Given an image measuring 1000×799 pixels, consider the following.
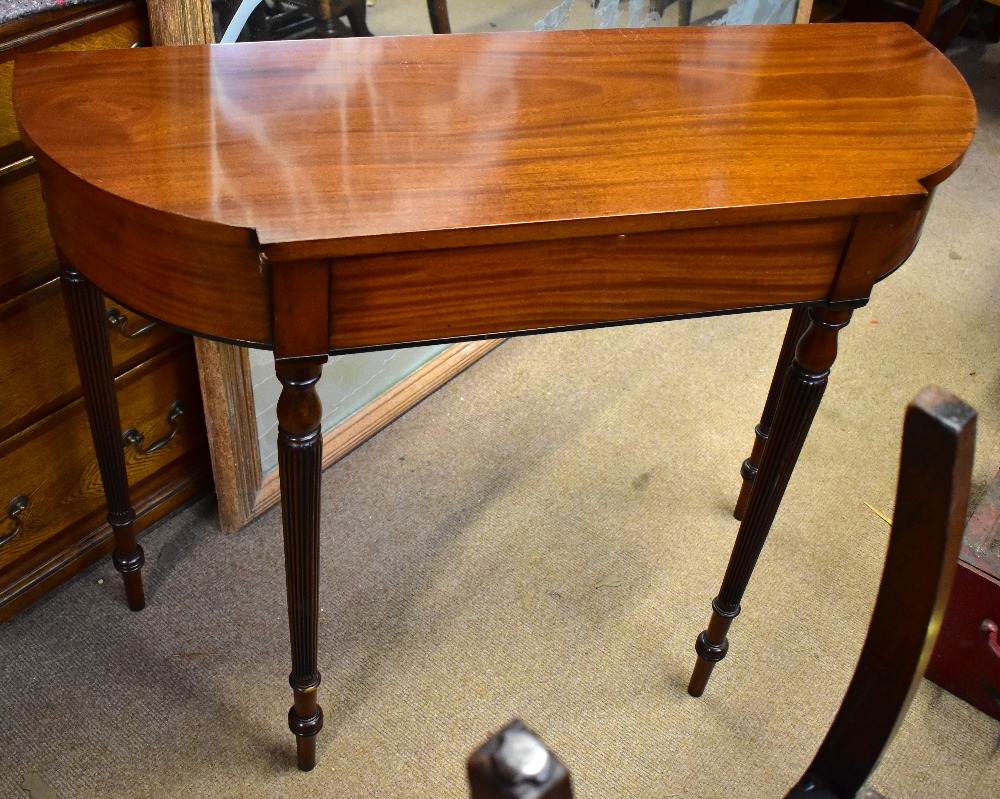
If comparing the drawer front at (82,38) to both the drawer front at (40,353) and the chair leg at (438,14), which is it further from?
the chair leg at (438,14)

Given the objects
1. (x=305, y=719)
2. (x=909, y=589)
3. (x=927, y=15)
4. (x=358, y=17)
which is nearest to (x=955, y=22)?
(x=927, y=15)

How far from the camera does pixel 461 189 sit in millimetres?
931

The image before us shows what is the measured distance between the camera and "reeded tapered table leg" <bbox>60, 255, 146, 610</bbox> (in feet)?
3.94

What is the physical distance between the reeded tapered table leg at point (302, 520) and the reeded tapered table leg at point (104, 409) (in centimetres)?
27

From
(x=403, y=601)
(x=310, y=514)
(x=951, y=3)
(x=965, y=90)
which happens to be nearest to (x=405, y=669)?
(x=403, y=601)

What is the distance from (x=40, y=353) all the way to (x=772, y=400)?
106 centimetres

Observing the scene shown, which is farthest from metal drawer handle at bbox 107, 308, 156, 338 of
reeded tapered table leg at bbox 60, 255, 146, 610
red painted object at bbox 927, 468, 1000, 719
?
red painted object at bbox 927, 468, 1000, 719

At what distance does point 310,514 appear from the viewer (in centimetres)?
109

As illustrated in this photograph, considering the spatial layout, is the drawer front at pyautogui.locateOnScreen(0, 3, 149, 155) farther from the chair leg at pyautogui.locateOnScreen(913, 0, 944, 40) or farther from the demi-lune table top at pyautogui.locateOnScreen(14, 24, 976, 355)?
the chair leg at pyautogui.locateOnScreen(913, 0, 944, 40)

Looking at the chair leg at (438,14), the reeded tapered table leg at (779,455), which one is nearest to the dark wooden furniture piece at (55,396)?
the chair leg at (438,14)

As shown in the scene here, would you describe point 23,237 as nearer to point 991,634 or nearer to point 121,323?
point 121,323

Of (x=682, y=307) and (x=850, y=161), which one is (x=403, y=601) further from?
(x=850, y=161)

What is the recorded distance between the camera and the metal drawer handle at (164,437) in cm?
152

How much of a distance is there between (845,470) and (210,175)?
4.39 ft
